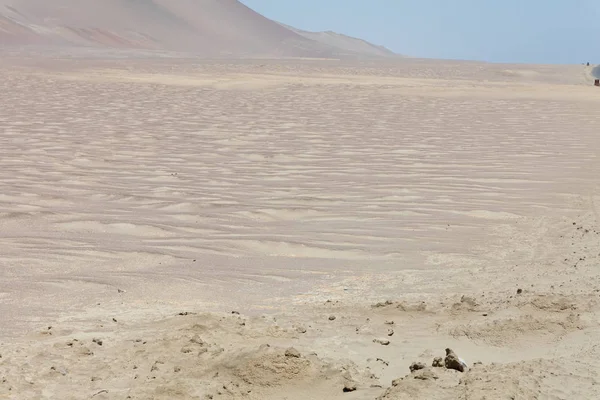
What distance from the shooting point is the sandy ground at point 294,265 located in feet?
9.56

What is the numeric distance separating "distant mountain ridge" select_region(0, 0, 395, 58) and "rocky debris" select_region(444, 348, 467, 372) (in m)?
64.2

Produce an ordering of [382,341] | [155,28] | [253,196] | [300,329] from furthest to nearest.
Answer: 1. [155,28]
2. [253,196]
3. [300,329]
4. [382,341]

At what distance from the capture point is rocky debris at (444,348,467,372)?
2883 millimetres

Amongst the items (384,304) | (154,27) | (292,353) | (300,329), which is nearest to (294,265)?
(384,304)

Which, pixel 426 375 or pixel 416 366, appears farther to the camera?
pixel 416 366

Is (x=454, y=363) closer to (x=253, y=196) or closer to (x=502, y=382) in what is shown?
(x=502, y=382)

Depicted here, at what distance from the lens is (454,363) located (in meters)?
2.88

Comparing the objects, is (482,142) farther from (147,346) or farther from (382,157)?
(147,346)

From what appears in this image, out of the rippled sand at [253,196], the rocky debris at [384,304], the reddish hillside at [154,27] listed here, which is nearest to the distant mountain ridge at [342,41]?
Result: the reddish hillside at [154,27]

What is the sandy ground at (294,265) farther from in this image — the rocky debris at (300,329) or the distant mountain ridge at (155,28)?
the distant mountain ridge at (155,28)

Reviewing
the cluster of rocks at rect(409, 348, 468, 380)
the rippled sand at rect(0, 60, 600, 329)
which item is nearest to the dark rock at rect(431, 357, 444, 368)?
the cluster of rocks at rect(409, 348, 468, 380)

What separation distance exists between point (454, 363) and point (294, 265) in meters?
1.77

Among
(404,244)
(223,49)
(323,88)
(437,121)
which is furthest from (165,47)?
(404,244)

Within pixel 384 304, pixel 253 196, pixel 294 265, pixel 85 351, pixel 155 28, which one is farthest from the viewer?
pixel 155 28
